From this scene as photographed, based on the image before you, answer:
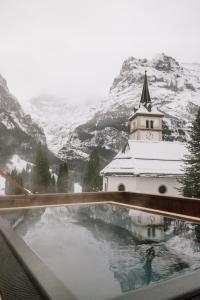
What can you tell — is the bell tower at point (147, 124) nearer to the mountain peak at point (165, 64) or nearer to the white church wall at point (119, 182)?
the white church wall at point (119, 182)

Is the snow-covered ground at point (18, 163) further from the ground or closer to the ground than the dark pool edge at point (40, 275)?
further from the ground

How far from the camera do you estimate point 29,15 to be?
11.0 metres

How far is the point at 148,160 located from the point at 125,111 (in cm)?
9863

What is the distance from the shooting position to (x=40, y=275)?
0.94 meters

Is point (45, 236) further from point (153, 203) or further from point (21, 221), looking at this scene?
point (153, 203)

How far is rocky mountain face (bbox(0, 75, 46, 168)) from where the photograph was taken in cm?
6647

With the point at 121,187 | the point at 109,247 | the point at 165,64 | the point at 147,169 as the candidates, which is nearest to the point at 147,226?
the point at 109,247

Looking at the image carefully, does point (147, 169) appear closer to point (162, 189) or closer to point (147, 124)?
point (162, 189)

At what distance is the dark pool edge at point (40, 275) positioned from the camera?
79cm

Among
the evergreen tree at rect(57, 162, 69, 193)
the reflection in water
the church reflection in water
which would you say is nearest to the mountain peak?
the evergreen tree at rect(57, 162, 69, 193)

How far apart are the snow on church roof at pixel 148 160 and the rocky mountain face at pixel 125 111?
50384 millimetres

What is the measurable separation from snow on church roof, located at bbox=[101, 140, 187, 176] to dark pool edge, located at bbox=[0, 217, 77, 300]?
18.2 m

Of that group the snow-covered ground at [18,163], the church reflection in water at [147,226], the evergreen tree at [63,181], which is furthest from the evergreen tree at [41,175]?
the church reflection in water at [147,226]

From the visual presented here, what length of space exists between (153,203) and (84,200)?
3.61 ft
